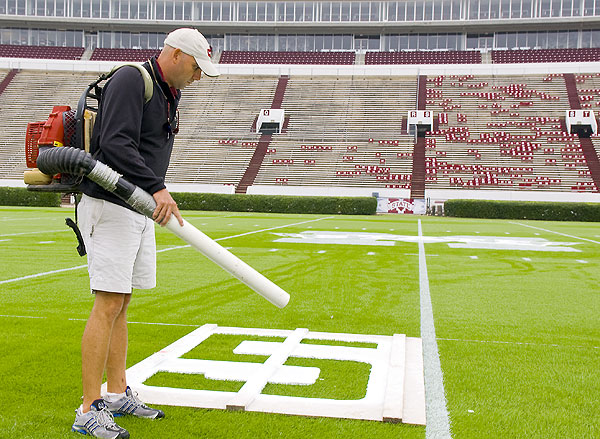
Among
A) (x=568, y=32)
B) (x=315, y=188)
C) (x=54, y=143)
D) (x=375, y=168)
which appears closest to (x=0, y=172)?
(x=315, y=188)

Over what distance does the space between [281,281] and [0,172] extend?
125ft

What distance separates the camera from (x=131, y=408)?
3.05 m

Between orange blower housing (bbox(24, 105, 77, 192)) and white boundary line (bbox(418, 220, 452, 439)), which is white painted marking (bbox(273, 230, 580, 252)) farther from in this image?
orange blower housing (bbox(24, 105, 77, 192))

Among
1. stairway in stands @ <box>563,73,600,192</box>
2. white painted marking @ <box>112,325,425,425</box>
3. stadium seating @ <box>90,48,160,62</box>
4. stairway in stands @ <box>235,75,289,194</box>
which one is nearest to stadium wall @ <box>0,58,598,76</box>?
stairway in stands @ <box>563,73,600,192</box>

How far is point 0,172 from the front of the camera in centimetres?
4025

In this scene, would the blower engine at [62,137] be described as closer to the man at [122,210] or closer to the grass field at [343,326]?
the man at [122,210]

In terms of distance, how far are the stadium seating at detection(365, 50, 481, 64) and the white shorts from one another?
175 feet

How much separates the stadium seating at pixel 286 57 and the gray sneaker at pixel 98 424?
2154 inches

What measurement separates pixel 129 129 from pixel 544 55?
55.8 meters

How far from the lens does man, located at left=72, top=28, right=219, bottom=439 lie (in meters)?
2.83

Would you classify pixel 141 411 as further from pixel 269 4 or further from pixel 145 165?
pixel 269 4


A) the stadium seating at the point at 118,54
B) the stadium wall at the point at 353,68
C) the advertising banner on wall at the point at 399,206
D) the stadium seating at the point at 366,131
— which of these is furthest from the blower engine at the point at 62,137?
the stadium seating at the point at 118,54

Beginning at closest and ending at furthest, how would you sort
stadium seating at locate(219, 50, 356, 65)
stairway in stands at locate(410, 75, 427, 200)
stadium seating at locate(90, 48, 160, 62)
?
stairway in stands at locate(410, 75, 427, 200), stadium seating at locate(219, 50, 356, 65), stadium seating at locate(90, 48, 160, 62)

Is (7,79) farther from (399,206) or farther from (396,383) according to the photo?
(396,383)
